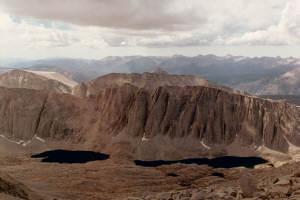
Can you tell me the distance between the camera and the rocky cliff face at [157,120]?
157 m

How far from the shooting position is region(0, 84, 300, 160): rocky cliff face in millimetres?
156750

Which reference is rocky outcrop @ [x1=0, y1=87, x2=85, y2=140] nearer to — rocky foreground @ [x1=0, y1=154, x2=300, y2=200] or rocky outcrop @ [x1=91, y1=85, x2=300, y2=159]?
rocky outcrop @ [x1=91, y1=85, x2=300, y2=159]

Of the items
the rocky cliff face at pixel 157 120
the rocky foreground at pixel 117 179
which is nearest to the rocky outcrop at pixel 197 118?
the rocky cliff face at pixel 157 120

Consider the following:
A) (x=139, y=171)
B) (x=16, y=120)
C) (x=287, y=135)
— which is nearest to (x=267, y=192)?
(x=139, y=171)

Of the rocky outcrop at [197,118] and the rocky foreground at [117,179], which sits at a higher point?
the rocky outcrop at [197,118]

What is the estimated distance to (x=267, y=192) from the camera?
28844 mm

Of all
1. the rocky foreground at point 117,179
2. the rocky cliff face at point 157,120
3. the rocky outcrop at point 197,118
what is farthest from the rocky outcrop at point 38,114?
the rocky foreground at point 117,179

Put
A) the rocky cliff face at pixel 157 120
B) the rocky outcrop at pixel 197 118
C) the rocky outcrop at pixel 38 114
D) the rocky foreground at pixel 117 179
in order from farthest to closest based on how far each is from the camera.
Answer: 1. the rocky outcrop at pixel 38 114
2. the rocky outcrop at pixel 197 118
3. the rocky cliff face at pixel 157 120
4. the rocky foreground at pixel 117 179

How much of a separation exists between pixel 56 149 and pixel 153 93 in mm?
60763

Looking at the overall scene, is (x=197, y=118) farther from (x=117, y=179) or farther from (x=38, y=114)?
(x=38, y=114)

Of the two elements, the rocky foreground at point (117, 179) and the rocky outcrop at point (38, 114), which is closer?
the rocky foreground at point (117, 179)

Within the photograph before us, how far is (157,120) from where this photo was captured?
16625 cm

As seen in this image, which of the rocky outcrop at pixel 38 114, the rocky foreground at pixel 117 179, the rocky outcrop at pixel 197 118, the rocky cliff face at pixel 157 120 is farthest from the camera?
the rocky outcrop at pixel 38 114

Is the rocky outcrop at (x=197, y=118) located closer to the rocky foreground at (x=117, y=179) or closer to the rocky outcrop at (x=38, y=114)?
the rocky outcrop at (x=38, y=114)
